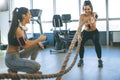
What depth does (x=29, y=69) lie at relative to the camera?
2.65 m

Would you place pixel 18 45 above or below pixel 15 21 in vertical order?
below

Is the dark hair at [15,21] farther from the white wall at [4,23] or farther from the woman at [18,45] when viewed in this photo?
the white wall at [4,23]

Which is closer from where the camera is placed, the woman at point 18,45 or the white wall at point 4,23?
the woman at point 18,45

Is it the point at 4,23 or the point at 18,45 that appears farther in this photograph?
the point at 4,23

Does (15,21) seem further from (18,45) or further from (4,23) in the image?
(4,23)

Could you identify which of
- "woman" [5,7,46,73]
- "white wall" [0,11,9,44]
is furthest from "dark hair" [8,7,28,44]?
"white wall" [0,11,9,44]

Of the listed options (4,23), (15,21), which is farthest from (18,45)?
(4,23)

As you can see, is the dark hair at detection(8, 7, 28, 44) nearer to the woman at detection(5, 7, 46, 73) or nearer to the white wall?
the woman at detection(5, 7, 46, 73)

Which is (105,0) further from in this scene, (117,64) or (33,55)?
(33,55)

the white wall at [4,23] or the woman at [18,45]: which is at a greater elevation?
the white wall at [4,23]

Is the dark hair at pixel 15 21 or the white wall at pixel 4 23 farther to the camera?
the white wall at pixel 4 23

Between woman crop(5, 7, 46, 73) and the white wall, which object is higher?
the white wall

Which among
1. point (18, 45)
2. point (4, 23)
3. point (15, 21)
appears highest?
point (4, 23)

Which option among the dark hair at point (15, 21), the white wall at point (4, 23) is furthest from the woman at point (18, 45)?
the white wall at point (4, 23)
